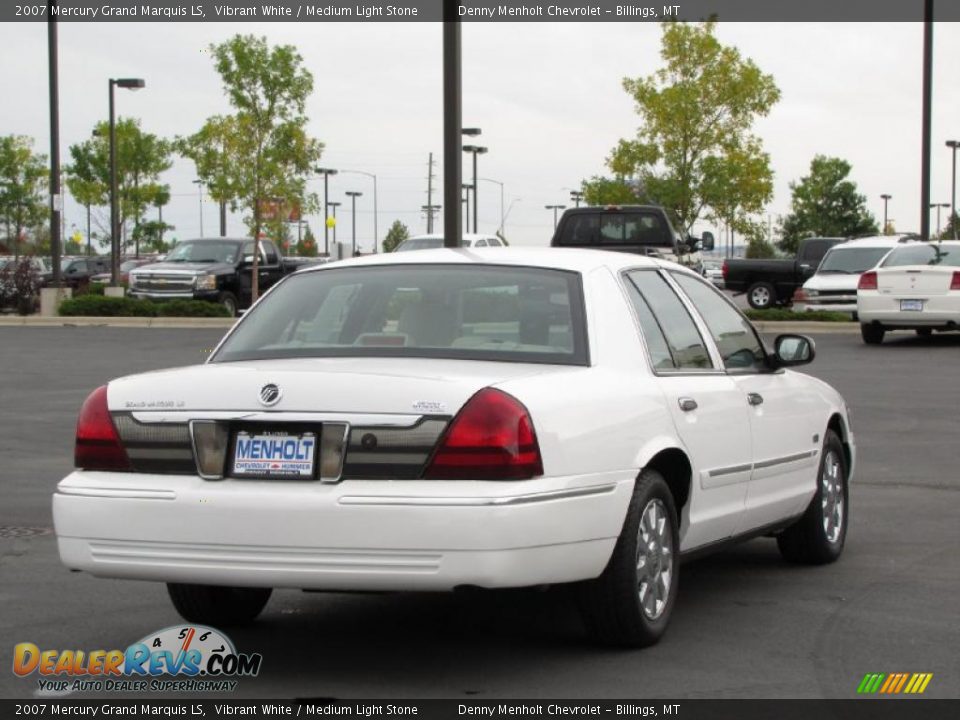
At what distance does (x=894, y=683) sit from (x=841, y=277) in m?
28.9

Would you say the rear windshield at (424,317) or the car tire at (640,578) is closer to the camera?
the car tire at (640,578)

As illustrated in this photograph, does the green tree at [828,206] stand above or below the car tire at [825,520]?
above

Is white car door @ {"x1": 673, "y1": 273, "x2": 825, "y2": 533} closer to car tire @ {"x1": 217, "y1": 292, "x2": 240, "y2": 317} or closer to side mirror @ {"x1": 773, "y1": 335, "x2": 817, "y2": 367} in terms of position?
side mirror @ {"x1": 773, "y1": 335, "x2": 817, "y2": 367}

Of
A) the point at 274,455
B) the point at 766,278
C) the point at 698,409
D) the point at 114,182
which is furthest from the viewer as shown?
the point at 114,182

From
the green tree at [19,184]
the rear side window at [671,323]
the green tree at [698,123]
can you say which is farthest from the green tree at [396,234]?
the rear side window at [671,323]

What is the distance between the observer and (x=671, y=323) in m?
7.37

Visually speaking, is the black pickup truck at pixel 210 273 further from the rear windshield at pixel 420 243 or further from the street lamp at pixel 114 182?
the street lamp at pixel 114 182

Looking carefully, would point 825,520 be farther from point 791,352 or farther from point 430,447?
point 430,447

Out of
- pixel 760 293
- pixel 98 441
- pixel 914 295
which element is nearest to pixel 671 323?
pixel 98 441

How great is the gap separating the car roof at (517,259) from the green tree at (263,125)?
1564 inches

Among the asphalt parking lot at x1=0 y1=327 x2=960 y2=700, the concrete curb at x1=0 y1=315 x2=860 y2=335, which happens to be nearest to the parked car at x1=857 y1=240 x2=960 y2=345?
the concrete curb at x1=0 y1=315 x2=860 y2=335

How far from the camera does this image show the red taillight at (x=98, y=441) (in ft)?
20.1
